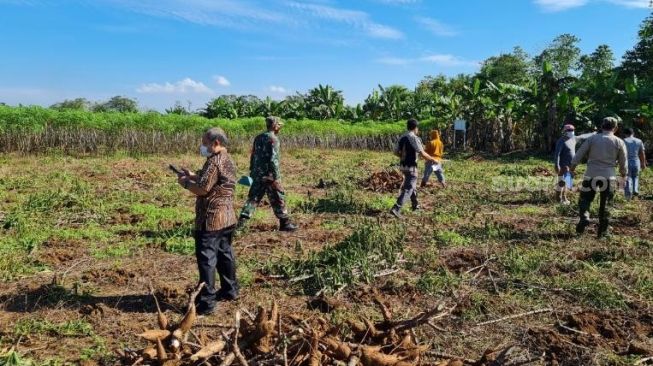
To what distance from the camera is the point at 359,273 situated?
573 cm

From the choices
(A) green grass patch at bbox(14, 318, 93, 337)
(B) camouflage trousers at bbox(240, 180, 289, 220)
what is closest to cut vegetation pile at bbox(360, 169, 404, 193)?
(B) camouflage trousers at bbox(240, 180, 289, 220)

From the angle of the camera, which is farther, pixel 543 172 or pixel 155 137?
pixel 155 137

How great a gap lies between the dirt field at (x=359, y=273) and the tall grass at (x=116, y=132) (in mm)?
9653

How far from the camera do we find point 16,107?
19953 millimetres

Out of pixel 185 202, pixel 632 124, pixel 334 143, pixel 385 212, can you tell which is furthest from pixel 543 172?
pixel 334 143

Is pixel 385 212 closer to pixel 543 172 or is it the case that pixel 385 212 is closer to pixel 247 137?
pixel 543 172

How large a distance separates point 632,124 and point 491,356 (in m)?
18.9

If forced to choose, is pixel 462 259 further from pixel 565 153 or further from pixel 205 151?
pixel 565 153

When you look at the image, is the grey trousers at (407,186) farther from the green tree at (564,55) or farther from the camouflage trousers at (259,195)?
the green tree at (564,55)

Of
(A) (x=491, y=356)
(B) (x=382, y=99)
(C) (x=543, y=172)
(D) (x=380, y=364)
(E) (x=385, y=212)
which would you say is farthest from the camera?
(B) (x=382, y=99)

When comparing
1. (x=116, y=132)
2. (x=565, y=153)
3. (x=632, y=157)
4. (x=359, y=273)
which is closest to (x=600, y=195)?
(x=565, y=153)

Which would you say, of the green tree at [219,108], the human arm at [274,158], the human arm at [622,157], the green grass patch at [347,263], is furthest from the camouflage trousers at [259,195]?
the green tree at [219,108]

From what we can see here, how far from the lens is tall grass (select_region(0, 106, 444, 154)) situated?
63.2 ft

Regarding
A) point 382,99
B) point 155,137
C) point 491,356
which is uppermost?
point 382,99
